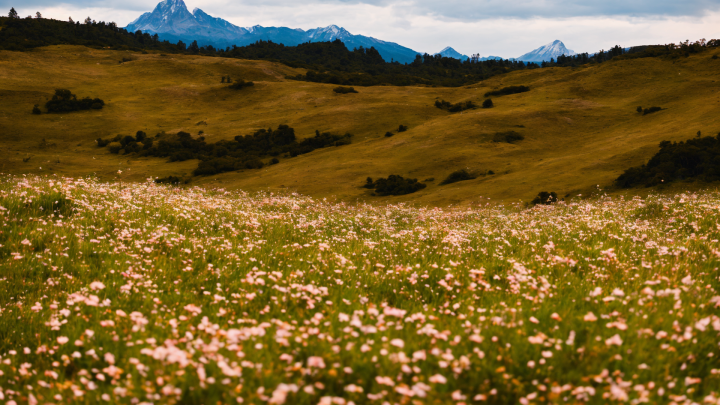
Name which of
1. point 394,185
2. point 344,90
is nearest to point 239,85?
point 344,90

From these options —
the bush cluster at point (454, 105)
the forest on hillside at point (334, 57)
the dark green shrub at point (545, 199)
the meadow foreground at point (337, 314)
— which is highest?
the forest on hillside at point (334, 57)

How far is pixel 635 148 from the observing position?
40250mm

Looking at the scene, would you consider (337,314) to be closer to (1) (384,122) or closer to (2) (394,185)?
(2) (394,185)

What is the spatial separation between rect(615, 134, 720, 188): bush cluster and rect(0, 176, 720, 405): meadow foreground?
1915 centimetres

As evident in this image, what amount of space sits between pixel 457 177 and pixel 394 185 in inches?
253

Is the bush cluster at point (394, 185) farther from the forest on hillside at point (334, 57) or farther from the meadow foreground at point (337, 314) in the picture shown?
the forest on hillside at point (334, 57)

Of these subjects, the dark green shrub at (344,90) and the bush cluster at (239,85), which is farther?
the bush cluster at (239,85)

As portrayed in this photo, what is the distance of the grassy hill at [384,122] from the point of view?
4184 cm

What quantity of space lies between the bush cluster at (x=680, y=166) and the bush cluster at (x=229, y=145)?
126 feet

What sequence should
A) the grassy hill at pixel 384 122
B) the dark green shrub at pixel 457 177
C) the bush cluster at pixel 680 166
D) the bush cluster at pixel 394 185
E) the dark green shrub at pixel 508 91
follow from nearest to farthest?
the bush cluster at pixel 680 166 → the bush cluster at pixel 394 185 → the grassy hill at pixel 384 122 → the dark green shrub at pixel 457 177 → the dark green shrub at pixel 508 91

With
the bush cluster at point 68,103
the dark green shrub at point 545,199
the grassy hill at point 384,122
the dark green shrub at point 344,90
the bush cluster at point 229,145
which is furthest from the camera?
the dark green shrub at point 344,90

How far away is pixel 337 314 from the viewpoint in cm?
500

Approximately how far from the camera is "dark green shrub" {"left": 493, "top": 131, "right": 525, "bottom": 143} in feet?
180

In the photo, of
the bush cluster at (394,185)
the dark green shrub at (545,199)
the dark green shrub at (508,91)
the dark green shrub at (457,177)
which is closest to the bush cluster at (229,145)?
the bush cluster at (394,185)
